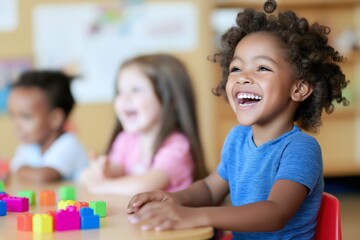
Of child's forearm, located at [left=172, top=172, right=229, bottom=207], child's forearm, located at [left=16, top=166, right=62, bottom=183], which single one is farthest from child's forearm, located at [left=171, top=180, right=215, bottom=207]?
child's forearm, located at [left=16, top=166, right=62, bottom=183]

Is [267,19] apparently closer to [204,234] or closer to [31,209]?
[204,234]

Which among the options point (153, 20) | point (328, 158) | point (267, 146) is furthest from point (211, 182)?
point (328, 158)

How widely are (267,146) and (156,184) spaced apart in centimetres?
62

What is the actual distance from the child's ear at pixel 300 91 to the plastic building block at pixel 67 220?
1.72 feet

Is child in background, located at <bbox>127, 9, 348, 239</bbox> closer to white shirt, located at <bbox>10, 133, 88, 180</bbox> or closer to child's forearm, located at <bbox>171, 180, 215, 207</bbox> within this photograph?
child's forearm, located at <bbox>171, 180, 215, 207</bbox>

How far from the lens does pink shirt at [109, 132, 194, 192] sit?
2.16 meters

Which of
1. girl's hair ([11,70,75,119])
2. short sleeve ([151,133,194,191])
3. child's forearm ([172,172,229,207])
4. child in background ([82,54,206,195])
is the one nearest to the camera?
child's forearm ([172,172,229,207])

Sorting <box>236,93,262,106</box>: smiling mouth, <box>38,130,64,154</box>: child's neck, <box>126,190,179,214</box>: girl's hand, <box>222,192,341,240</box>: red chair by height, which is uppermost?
<box>236,93,262,106</box>: smiling mouth

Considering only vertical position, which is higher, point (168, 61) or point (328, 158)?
point (168, 61)

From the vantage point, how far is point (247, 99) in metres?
1.51

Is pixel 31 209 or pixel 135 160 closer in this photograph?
pixel 31 209

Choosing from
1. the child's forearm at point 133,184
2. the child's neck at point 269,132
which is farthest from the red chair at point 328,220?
the child's forearm at point 133,184

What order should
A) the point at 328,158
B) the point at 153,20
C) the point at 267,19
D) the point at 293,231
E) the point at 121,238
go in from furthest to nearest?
the point at 328,158
the point at 153,20
the point at 267,19
the point at 293,231
the point at 121,238

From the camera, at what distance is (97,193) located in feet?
6.14
